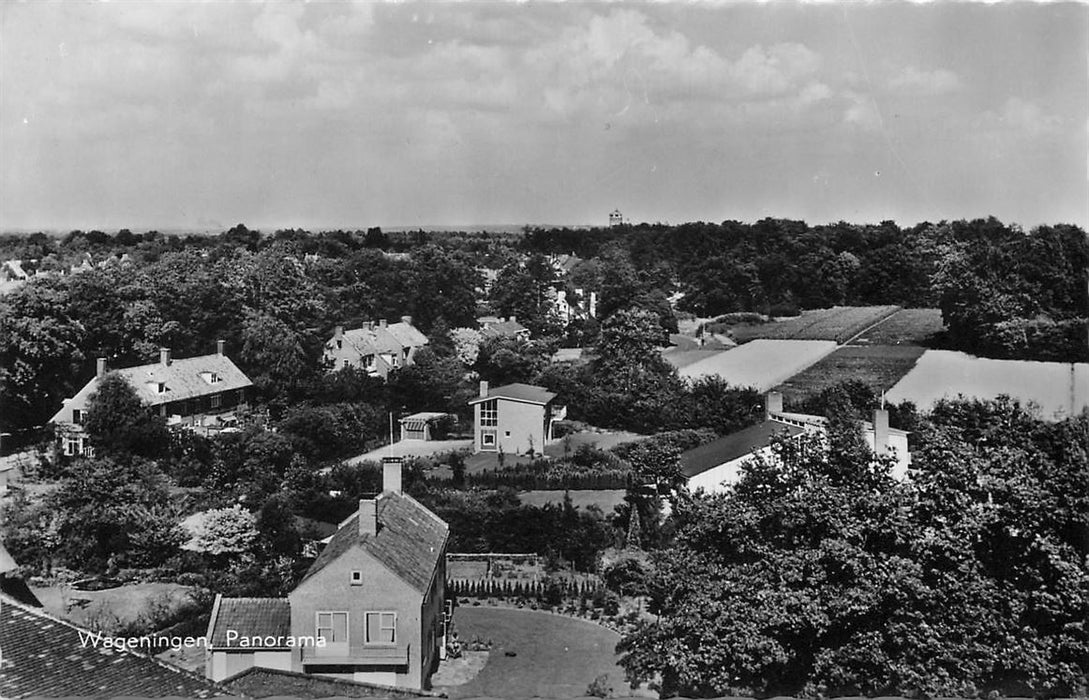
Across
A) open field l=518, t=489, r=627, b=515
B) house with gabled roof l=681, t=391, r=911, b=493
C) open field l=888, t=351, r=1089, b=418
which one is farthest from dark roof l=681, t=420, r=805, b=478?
open field l=888, t=351, r=1089, b=418

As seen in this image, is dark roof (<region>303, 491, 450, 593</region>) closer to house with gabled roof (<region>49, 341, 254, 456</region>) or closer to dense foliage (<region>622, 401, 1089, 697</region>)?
dense foliage (<region>622, 401, 1089, 697</region>)

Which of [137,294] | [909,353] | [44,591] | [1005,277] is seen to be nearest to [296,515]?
[44,591]

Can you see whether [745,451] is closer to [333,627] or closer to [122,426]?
[333,627]

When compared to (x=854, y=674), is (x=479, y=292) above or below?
above

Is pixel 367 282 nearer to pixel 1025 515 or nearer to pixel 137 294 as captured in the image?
pixel 137 294

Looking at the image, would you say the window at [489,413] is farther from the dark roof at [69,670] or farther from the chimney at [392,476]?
the dark roof at [69,670]

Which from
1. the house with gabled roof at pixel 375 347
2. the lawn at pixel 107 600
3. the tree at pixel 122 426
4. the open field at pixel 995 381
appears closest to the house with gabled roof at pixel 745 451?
the open field at pixel 995 381
